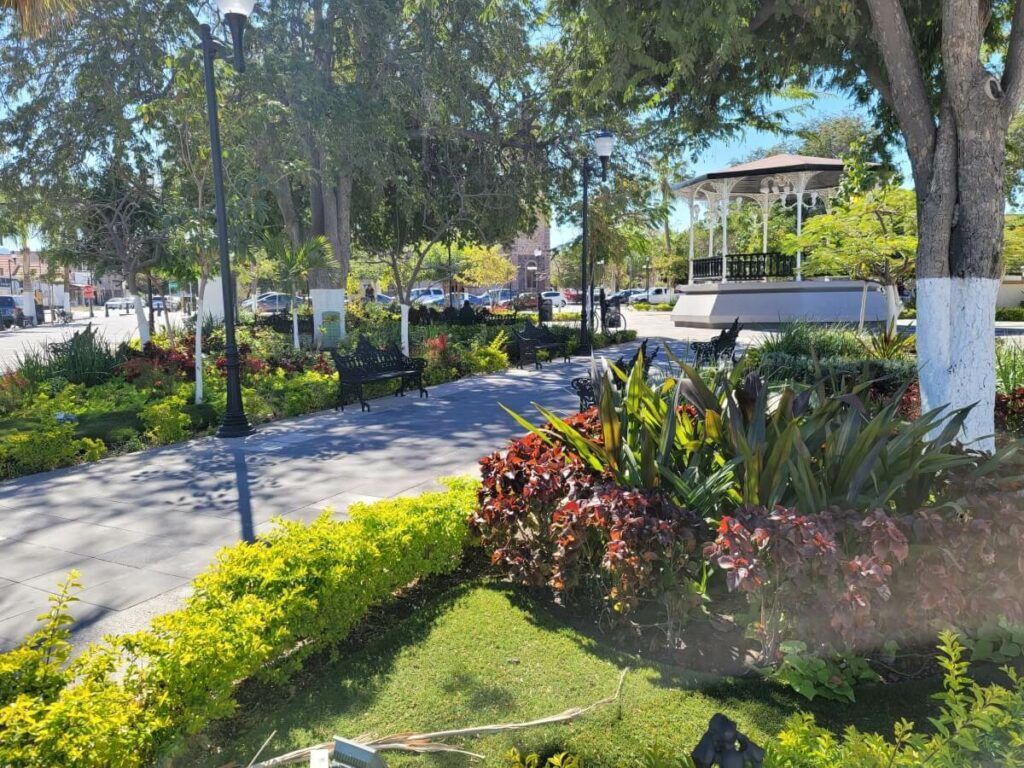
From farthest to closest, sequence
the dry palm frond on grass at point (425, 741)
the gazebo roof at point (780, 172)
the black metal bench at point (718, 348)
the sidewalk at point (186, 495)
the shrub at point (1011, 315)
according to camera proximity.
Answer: the shrub at point (1011, 315) → the gazebo roof at point (780, 172) → the black metal bench at point (718, 348) → the sidewalk at point (186, 495) → the dry palm frond on grass at point (425, 741)

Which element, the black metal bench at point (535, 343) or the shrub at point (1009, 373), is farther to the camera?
the black metal bench at point (535, 343)

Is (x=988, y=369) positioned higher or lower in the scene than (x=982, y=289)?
lower

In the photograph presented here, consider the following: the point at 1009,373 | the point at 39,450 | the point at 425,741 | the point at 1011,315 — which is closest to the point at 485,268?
the point at 1011,315

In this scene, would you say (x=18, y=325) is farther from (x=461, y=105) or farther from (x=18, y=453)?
(x=18, y=453)

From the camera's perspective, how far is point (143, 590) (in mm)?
4176

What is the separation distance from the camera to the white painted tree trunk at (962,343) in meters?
4.95

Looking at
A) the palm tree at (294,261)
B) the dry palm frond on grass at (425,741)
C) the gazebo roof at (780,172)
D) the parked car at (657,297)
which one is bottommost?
the dry palm frond on grass at (425,741)

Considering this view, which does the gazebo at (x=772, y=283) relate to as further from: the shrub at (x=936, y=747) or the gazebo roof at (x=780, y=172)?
the shrub at (x=936, y=747)

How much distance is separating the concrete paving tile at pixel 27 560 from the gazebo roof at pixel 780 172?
77.7ft

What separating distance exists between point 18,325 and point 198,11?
2830 cm

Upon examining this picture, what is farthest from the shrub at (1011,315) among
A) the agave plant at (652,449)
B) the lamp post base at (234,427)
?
the agave plant at (652,449)

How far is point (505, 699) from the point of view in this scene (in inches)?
116

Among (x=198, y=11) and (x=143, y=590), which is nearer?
(x=143, y=590)

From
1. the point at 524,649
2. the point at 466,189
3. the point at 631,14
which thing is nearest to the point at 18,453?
the point at 524,649
